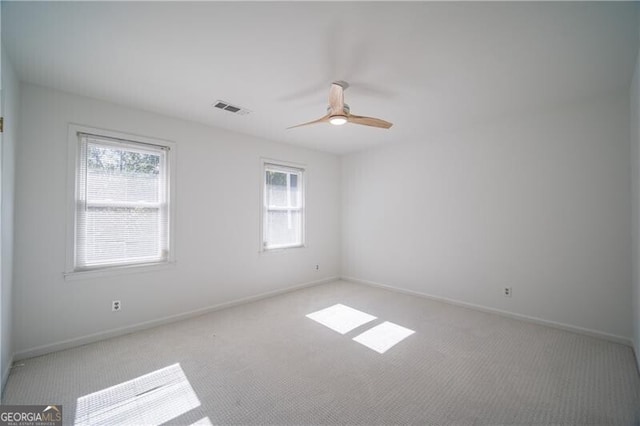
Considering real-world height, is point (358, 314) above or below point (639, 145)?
below

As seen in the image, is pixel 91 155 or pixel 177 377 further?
pixel 91 155

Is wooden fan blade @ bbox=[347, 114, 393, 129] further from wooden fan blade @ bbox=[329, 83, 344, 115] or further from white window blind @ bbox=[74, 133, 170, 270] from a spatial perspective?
white window blind @ bbox=[74, 133, 170, 270]

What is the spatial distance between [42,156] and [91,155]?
0.38 m

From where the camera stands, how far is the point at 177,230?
3471 mm

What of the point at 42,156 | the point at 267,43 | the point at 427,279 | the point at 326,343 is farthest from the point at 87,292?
the point at 427,279

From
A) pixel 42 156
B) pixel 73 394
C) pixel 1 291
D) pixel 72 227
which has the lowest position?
pixel 73 394

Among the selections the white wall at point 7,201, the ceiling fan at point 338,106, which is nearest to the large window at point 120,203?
the white wall at point 7,201

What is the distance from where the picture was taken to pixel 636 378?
7.22ft

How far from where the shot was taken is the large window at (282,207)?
4.54 m

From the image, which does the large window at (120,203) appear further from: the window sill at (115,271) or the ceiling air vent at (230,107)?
the ceiling air vent at (230,107)

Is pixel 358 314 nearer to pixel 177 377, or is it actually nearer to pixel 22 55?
pixel 177 377

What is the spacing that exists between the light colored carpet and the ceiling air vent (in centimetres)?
260

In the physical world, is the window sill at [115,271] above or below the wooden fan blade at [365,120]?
below

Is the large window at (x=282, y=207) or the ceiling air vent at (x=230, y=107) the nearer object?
the ceiling air vent at (x=230, y=107)
